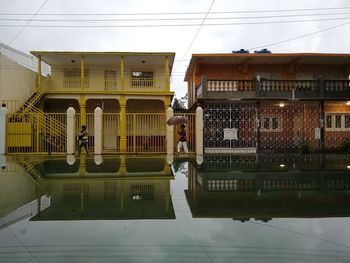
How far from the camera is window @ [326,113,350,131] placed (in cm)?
2098

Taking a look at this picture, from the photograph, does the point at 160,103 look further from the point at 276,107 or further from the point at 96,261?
the point at 96,261

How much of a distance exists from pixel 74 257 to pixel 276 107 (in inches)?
729

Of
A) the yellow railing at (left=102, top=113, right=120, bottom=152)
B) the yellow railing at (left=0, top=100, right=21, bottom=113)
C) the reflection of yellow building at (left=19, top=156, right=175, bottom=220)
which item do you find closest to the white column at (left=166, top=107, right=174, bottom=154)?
the yellow railing at (left=102, top=113, right=120, bottom=152)

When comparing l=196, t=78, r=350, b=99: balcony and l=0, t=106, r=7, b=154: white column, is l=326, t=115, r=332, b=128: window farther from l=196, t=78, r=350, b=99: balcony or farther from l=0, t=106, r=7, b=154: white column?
l=0, t=106, r=7, b=154: white column

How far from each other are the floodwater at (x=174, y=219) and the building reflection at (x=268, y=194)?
0.06 ft

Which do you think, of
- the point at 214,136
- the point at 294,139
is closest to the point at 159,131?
the point at 214,136

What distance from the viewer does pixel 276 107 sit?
2027 cm

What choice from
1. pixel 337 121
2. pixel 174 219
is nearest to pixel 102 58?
pixel 337 121

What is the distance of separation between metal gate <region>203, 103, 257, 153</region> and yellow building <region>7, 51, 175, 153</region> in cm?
254

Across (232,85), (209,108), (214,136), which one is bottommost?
(214,136)

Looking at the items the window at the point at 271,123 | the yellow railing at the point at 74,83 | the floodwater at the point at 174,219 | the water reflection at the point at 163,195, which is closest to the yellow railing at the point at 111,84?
the yellow railing at the point at 74,83

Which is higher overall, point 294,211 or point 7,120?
point 7,120

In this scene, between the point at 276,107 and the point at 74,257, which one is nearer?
the point at 74,257

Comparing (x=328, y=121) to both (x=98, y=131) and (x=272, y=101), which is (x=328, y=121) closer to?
(x=272, y=101)
